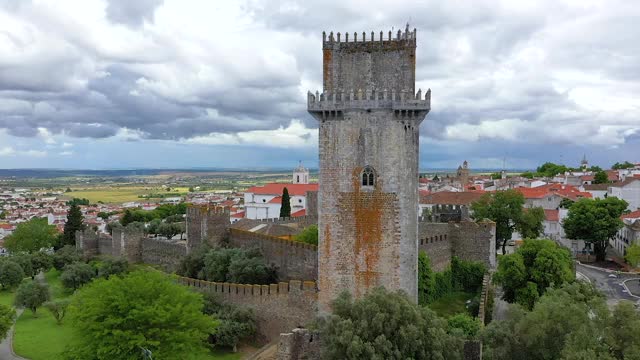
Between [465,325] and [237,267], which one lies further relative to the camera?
[237,267]

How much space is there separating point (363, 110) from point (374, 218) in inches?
151

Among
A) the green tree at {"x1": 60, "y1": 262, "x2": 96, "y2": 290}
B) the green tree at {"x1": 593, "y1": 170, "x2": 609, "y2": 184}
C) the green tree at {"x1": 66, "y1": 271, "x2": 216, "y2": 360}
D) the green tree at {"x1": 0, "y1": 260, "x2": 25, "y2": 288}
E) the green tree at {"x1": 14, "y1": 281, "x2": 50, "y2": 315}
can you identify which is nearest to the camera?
the green tree at {"x1": 66, "y1": 271, "x2": 216, "y2": 360}

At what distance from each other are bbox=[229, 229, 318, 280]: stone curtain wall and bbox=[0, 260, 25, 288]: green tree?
2461cm

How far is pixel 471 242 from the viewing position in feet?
115

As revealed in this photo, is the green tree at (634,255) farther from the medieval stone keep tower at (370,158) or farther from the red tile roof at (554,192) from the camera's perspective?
the medieval stone keep tower at (370,158)

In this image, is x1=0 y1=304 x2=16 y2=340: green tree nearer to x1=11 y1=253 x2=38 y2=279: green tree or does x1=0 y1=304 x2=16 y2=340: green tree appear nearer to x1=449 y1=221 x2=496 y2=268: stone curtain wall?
x1=11 y1=253 x2=38 y2=279: green tree

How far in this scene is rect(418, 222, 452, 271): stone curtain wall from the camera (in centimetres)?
3284

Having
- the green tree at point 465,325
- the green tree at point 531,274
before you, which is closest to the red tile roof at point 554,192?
the green tree at point 531,274

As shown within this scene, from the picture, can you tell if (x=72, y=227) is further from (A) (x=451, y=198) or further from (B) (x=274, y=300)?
(B) (x=274, y=300)

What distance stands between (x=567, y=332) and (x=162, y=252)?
3508 cm

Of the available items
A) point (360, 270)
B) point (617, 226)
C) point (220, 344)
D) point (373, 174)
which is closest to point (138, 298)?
point (220, 344)

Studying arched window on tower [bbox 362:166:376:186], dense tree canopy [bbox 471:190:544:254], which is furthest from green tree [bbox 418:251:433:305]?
dense tree canopy [bbox 471:190:544:254]

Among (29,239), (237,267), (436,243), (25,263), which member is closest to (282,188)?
(29,239)

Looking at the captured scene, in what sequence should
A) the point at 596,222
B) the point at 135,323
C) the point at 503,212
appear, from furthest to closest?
the point at 596,222
the point at 503,212
the point at 135,323
